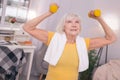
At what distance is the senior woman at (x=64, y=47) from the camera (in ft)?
4.94

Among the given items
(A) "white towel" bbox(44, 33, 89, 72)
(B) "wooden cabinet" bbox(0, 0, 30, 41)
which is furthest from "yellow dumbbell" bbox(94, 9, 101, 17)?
(B) "wooden cabinet" bbox(0, 0, 30, 41)

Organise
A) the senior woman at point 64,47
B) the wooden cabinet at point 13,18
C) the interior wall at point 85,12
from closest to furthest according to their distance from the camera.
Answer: the senior woman at point 64,47
the wooden cabinet at point 13,18
the interior wall at point 85,12

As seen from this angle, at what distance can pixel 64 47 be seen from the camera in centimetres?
153

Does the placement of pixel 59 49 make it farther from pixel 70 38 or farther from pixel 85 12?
pixel 85 12

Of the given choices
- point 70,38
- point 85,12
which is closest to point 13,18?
point 85,12

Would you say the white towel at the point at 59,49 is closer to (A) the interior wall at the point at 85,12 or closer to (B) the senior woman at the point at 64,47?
(B) the senior woman at the point at 64,47

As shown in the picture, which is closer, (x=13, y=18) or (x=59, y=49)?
(x=59, y=49)

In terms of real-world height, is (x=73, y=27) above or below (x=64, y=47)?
above

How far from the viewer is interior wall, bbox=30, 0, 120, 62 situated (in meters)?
3.57

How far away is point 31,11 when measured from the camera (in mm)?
3682

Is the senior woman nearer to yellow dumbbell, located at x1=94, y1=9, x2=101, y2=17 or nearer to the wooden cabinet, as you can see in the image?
yellow dumbbell, located at x1=94, y1=9, x2=101, y2=17

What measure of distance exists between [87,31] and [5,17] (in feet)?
4.32

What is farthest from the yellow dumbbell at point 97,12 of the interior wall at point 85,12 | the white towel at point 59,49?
the interior wall at point 85,12

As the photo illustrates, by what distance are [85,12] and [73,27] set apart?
7.23 ft
